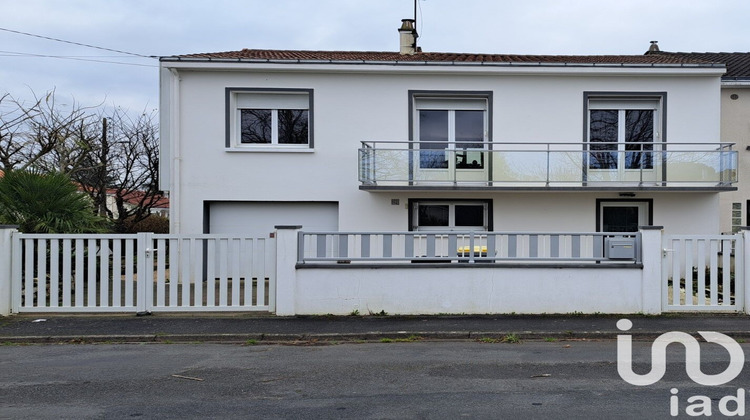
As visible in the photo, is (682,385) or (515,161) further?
(515,161)

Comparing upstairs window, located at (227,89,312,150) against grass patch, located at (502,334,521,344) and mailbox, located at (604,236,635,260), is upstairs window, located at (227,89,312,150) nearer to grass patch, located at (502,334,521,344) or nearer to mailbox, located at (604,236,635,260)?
mailbox, located at (604,236,635,260)

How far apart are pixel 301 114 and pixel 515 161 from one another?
5.38 meters

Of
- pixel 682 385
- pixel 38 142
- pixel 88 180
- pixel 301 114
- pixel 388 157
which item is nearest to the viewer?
pixel 682 385

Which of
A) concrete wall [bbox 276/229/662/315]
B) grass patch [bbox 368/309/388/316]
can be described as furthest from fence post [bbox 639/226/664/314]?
grass patch [bbox 368/309/388/316]

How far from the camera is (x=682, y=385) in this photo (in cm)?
564

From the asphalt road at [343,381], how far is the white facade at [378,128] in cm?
666

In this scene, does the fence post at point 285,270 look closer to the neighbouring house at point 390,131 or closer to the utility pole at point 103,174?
the neighbouring house at point 390,131

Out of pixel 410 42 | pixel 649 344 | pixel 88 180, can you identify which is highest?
pixel 410 42

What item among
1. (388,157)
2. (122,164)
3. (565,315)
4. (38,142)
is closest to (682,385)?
(565,315)

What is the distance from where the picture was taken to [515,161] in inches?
534

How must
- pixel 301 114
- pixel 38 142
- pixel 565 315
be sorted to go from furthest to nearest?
pixel 38 142 < pixel 301 114 < pixel 565 315

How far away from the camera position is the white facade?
45.9 ft

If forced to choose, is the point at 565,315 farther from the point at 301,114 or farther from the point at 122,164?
the point at 122,164

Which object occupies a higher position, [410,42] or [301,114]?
[410,42]
